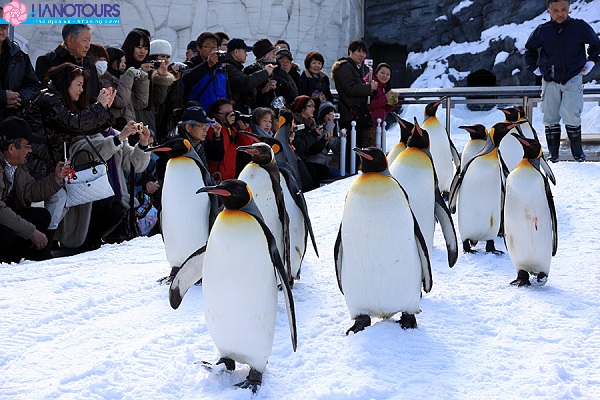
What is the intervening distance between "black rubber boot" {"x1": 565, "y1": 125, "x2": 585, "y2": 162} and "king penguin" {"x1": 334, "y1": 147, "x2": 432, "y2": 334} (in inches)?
212

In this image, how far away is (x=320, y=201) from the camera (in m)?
6.24

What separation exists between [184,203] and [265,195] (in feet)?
1.41

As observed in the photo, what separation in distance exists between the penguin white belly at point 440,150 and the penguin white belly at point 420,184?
6.41 feet

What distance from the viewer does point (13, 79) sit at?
481 cm

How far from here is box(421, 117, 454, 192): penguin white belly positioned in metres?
5.63

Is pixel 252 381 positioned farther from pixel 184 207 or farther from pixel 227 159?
pixel 227 159

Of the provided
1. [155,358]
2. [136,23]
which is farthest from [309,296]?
[136,23]

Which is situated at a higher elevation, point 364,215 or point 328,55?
point 328,55

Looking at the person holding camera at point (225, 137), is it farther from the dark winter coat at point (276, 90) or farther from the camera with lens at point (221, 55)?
the dark winter coat at point (276, 90)

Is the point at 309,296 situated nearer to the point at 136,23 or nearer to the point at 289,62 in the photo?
the point at 289,62

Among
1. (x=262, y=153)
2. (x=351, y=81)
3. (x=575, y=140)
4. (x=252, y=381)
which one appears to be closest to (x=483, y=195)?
(x=262, y=153)

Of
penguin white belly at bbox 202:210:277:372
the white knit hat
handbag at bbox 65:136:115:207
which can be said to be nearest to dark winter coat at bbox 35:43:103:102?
handbag at bbox 65:136:115:207

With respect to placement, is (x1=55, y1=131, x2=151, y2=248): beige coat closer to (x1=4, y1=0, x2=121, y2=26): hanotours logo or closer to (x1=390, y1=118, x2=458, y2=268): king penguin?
(x1=390, y1=118, x2=458, y2=268): king penguin

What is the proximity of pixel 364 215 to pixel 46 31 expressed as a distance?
13478 millimetres
